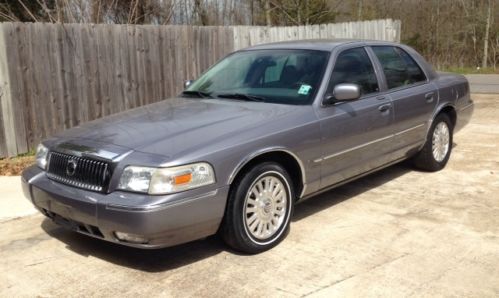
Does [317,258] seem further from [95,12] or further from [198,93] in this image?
[95,12]

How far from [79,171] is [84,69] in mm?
4776

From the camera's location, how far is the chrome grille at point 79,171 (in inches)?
152

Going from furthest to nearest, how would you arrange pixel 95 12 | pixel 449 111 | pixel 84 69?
pixel 95 12
pixel 84 69
pixel 449 111

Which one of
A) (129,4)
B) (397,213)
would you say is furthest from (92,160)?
(129,4)

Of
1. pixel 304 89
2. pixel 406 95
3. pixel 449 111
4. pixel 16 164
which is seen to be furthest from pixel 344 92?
pixel 16 164

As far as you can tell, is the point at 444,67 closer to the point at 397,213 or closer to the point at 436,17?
the point at 436,17

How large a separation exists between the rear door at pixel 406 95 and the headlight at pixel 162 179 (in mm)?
2691

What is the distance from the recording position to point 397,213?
5191mm

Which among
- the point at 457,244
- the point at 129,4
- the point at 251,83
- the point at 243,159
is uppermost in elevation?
the point at 129,4

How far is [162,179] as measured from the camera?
368 centimetres

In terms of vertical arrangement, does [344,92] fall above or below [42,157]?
above

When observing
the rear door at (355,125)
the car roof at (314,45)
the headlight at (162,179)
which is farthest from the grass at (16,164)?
the rear door at (355,125)

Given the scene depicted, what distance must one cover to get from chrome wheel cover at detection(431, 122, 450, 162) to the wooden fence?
16.2 ft

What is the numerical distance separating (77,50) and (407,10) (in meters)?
23.0
